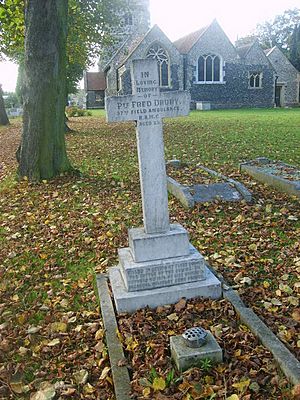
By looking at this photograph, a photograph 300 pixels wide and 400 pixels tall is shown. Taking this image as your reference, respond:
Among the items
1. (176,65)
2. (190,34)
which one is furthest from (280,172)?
(190,34)

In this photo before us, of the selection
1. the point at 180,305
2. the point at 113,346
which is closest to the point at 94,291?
the point at 180,305

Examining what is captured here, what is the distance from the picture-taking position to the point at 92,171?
1050 cm

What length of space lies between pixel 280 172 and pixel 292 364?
6.05 metres

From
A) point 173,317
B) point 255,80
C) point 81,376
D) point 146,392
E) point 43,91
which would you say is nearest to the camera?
point 146,392

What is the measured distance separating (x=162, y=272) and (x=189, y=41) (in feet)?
138

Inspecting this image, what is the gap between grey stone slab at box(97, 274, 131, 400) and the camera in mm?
3025

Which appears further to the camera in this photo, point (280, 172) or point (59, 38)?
point (59, 38)

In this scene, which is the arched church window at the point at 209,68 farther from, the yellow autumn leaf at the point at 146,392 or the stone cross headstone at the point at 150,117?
the yellow autumn leaf at the point at 146,392

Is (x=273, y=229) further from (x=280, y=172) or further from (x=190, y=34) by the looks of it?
(x=190, y=34)

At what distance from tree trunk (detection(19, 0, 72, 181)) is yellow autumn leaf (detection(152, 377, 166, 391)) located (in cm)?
701

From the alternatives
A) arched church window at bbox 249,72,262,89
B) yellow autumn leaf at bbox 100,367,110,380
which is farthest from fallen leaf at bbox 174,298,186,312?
arched church window at bbox 249,72,262,89

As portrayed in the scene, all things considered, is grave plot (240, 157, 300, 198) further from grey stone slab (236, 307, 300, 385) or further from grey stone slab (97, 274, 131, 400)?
grey stone slab (97, 274, 131, 400)

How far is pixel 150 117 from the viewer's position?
4203mm

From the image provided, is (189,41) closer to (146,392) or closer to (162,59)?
(162,59)
